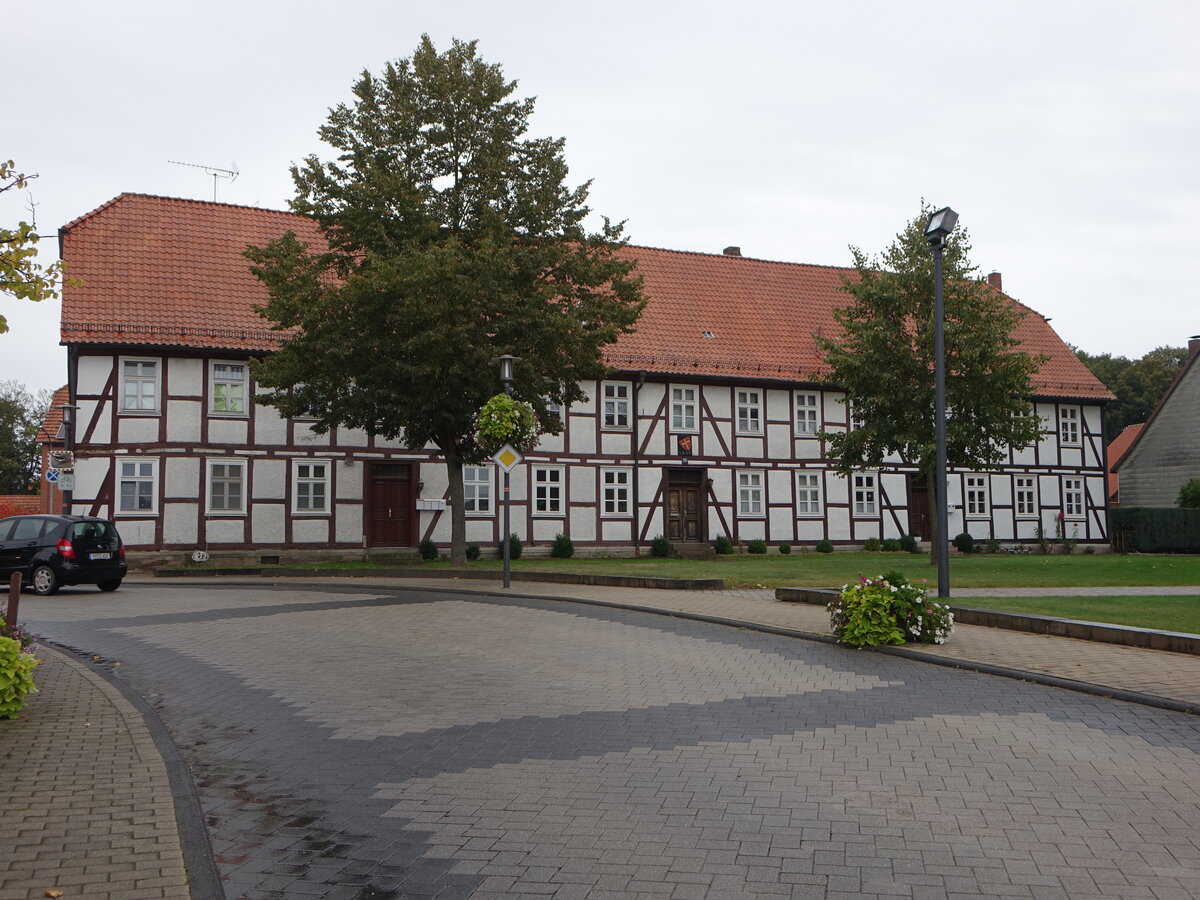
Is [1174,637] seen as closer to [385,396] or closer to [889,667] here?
[889,667]

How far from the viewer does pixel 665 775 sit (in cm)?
624

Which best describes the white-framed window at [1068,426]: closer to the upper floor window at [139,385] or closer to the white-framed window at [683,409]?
the white-framed window at [683,409]

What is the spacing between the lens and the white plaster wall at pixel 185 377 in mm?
29484

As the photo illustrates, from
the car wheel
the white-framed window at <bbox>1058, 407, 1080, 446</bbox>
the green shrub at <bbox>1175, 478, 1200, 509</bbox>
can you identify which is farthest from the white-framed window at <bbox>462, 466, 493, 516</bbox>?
the green shrub at <bbox>1175, 478, 1200, 509</bbox>

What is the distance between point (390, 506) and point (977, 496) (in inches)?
848

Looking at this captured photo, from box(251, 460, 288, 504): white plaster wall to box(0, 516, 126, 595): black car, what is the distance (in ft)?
29.1

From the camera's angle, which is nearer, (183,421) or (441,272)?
(441,272)

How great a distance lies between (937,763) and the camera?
6512 mm

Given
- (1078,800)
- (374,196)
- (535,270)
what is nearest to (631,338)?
(535,270)

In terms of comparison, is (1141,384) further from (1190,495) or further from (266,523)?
(266,523)

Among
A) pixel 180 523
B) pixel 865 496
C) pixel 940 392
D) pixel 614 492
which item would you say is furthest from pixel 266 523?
pixel 940 392

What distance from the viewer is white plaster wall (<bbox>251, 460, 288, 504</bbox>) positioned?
30172 millimetres

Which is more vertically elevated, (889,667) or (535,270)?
(535,270)

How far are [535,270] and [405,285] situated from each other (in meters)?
3.63
